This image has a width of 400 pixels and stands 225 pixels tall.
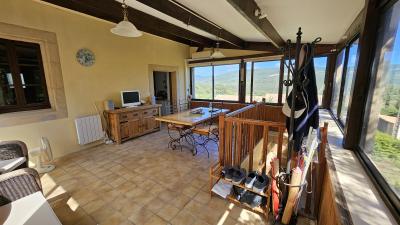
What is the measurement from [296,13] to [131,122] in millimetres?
3991

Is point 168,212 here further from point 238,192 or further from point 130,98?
point 130,98

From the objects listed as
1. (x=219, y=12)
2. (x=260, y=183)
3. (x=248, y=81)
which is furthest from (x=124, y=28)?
(x=248, y=81)

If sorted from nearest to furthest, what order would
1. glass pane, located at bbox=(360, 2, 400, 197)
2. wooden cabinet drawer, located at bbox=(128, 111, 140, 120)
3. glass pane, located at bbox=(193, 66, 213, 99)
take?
glass pane, located at bbox=(360, 2, 400, 197)
wooden cabinet drawer, located at bbox=(128, 111, 140, 120)
glass pane, located at bbox=(193, 66, 213, 99)

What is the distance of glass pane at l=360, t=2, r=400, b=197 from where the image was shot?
3.62 feet

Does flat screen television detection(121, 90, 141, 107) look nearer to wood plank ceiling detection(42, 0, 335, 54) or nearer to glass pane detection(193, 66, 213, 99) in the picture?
wood plank ceiling detection(42, 0, 335, 54)

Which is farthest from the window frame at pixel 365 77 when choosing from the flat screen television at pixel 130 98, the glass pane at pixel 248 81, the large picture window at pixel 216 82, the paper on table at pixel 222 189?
the flat screen television at pixel 130 98

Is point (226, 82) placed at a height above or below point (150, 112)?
above

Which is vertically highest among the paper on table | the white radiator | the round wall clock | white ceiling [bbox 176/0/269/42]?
white ceiling [bbox 176/0/269/42]

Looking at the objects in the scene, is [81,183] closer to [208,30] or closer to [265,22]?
[208,30]

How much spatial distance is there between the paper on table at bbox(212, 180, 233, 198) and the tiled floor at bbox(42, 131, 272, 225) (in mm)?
92

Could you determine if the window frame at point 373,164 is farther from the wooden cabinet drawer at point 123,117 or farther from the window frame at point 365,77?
the wooden cabinet drawer at point 123,117

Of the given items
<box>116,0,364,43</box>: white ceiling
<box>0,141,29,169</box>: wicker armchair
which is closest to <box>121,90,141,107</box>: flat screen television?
<box>116,0,364,43</box>: white ceiling

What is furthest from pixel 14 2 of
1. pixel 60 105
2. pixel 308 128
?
pixel 308 128

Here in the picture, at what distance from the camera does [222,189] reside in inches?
85.7
